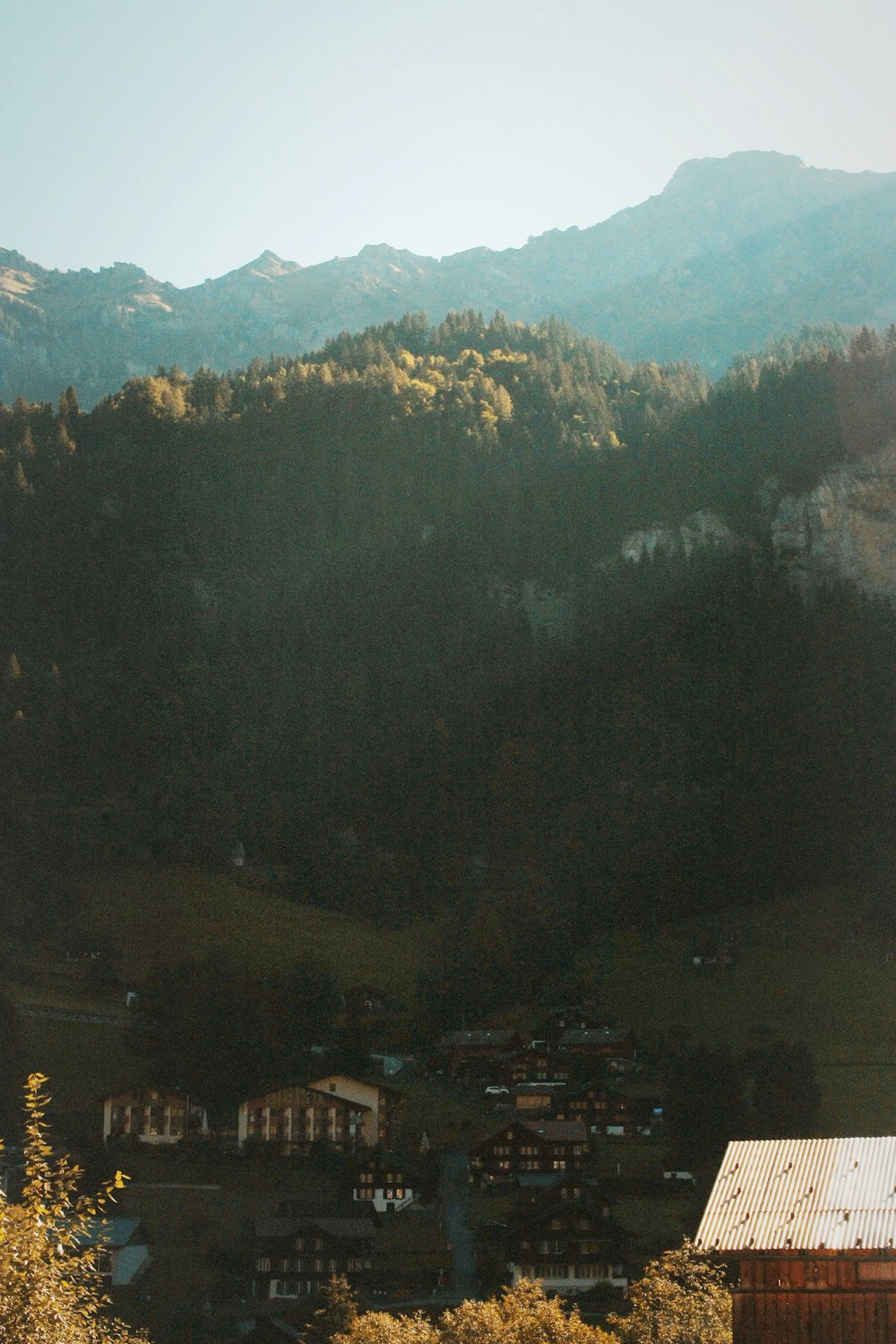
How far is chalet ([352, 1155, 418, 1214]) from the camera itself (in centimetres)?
7519

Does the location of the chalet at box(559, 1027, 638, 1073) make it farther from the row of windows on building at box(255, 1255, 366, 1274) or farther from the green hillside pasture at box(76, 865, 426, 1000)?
the row of windows on building at box(255, 1255, 366, 1274)

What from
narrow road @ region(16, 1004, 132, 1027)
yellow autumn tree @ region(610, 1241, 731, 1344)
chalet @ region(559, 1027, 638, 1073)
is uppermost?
narrow road @ region(16, 1004, 132, 1027)

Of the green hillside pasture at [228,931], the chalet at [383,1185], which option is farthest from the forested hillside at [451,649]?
the chalet at [383,1185]

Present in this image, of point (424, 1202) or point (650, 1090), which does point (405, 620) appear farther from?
point (424, 1202)

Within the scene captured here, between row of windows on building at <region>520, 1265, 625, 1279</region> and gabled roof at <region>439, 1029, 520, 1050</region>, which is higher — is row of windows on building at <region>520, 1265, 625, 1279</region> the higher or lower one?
the lower one

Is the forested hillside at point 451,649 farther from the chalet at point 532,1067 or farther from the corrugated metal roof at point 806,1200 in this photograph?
the corrugated metal roof at point 806,1200

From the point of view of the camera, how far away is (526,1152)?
79.8 m

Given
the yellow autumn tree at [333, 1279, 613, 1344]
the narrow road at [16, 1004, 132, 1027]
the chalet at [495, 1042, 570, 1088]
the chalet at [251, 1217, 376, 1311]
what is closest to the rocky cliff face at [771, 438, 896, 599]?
the chalet at [495, 1042, 570, 1088]

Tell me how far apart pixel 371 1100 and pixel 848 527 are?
98471 mm

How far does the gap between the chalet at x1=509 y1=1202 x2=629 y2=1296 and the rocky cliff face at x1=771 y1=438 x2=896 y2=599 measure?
10547 cm

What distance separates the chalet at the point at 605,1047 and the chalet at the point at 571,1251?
86.6 ft

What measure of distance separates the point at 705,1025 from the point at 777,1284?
7748cm

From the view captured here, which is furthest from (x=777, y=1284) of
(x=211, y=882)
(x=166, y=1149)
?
(x=211, y=882)

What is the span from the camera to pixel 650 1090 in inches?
3521
